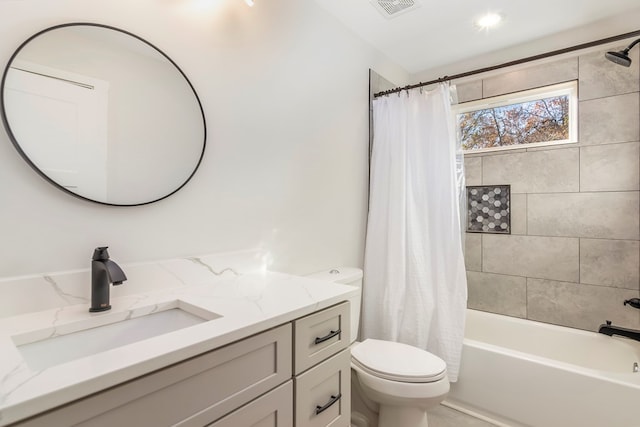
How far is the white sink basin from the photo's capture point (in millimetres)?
796

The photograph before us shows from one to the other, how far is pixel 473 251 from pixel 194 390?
2541mm

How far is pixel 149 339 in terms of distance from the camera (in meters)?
0.73

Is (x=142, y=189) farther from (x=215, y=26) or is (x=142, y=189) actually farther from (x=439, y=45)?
(x=439, y=45)

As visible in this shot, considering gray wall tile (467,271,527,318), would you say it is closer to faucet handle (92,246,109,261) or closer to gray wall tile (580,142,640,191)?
gray wall tile (580,142,640,191)

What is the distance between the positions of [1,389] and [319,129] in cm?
171

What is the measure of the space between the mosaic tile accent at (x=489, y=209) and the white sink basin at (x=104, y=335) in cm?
241

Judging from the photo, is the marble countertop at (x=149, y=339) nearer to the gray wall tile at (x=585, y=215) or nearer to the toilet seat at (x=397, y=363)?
the toilet seat at (x=397, y=363)

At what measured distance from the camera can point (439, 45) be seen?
95.4 inches

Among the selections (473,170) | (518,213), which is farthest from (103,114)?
(518,213)

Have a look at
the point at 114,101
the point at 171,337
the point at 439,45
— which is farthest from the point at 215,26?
the point at 439,45

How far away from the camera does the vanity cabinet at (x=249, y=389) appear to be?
606mm

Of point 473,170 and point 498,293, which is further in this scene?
point 473,170

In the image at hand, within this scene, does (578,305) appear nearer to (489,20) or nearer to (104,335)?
(489,20)

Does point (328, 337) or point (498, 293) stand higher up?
point (328, 337)
